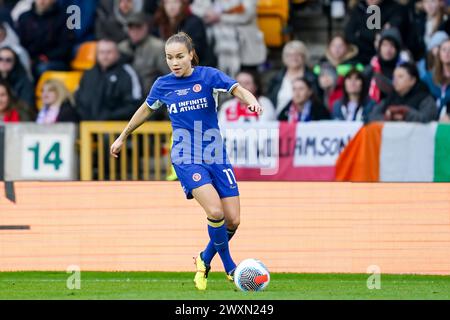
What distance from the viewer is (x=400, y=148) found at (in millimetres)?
15625

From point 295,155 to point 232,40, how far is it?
2.80 m

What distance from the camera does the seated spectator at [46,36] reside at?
18.7m

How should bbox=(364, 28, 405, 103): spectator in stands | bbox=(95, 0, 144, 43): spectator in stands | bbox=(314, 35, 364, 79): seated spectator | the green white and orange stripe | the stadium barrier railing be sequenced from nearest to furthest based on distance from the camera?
the green white and orange stripe → the stadium barrier railing → bbox=(364, 28, 405, 103): spectator in stands → bbox=(314, 35, 364, 79): seated spectator → bbox=(95, 0, 144, 43): spectator in stands

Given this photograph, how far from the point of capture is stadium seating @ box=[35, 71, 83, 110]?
18250mm

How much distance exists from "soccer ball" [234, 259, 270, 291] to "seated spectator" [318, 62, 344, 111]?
7.16m

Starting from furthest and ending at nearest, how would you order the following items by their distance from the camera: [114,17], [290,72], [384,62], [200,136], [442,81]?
[114,17] → [290,72] → [384,62] → [442,81] → [200,136]

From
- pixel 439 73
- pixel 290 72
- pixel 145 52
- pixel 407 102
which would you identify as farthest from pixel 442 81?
pixel 145 52

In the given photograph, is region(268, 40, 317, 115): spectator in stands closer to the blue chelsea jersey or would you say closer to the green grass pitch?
the green grass pitch

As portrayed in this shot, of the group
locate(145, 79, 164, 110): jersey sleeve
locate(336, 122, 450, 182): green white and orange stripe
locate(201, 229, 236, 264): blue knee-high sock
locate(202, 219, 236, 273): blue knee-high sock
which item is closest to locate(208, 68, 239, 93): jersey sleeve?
locate(145, 79, 164, 110): jersey sleeve

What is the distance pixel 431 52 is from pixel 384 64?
2.10ft

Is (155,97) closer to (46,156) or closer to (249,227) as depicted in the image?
(249,227)

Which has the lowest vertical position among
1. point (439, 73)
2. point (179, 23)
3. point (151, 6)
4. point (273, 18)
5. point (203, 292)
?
point (203, 292)

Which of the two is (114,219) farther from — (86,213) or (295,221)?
(295,221)

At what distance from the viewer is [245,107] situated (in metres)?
16.9
